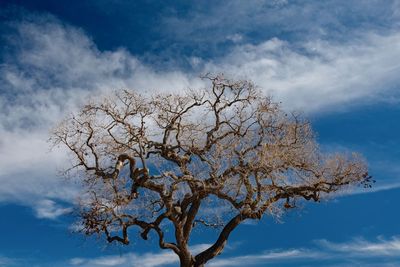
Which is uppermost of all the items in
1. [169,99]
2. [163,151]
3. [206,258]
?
[169,99]

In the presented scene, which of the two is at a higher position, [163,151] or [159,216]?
[163,151]

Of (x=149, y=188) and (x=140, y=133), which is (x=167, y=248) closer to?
(x=149, y=188)

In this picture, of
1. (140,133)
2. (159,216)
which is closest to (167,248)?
(159,216)

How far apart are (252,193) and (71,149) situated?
6.94 metres

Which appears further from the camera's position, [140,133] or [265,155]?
[140,133]

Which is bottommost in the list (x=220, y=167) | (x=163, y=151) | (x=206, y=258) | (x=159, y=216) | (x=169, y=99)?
(x=206, y=258)

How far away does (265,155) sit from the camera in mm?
19922

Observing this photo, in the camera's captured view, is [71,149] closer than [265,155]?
No

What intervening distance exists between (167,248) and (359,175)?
7.76 m

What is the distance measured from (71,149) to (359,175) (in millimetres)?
10921

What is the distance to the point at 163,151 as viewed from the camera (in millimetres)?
21797

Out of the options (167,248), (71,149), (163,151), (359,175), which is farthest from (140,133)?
(359,175)

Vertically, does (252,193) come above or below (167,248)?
above

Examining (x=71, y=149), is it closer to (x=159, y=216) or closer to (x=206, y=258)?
(x=159, y=216)
